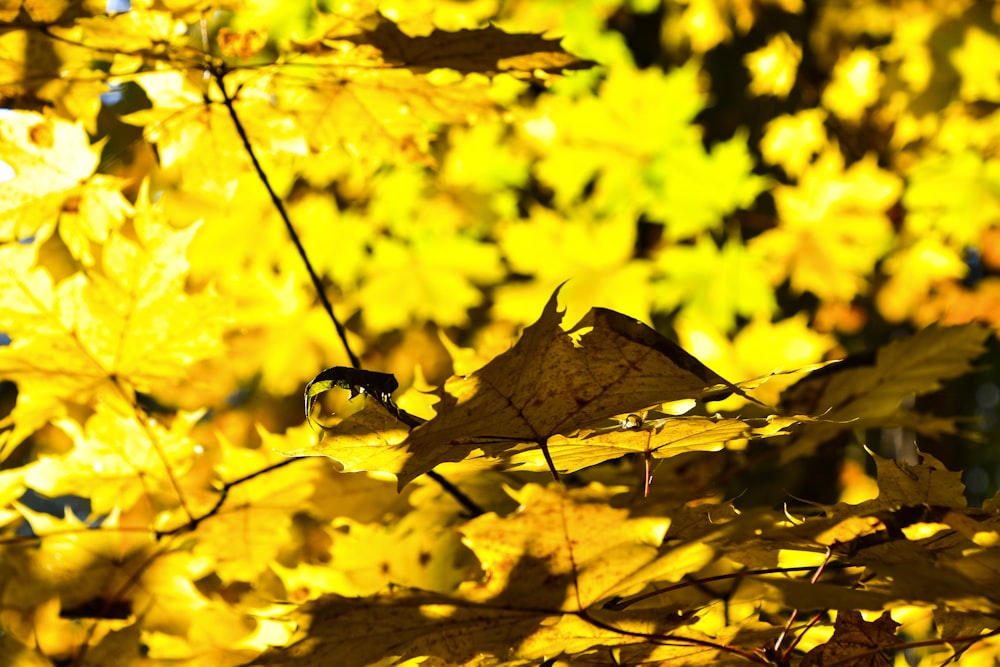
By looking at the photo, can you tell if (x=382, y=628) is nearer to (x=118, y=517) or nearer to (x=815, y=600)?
(x=815, y=600)

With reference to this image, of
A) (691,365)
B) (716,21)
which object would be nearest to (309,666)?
(691,365)

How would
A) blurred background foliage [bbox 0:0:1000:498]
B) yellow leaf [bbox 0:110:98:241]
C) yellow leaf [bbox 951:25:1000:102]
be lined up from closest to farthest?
yellow leaf [bbox 0:110:98:241]
blurred background foliage [bbox 0:0:1000:498]
yellow leaf [bbox 951:25:1000:102]

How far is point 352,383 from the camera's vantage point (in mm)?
486

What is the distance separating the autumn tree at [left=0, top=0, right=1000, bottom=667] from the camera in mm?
483

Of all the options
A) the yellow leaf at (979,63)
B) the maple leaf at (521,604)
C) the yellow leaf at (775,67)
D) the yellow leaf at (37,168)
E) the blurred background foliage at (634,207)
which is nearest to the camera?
the maple leaf at (521,604)

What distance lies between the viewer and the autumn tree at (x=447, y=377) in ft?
1.58

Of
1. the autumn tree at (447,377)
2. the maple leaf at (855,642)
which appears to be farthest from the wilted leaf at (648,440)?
the maple leaf at (855,642)

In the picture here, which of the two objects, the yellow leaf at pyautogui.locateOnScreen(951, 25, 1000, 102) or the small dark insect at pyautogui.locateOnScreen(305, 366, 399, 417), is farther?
the yellow leaf at pyautogui.locateOnScreen(951, 25, 1000, 102)

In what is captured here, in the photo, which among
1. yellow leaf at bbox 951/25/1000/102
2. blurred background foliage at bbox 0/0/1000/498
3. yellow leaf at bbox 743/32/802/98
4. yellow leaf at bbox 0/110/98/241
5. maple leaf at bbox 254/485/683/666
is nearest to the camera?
maple leaf at bbox 254/485/683/666

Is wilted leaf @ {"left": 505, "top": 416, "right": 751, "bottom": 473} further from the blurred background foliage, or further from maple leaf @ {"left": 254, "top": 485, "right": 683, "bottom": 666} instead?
the blurred background foliage

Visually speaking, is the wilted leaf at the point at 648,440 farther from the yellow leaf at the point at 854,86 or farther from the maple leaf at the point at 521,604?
the yellow leaf at the point at 854,86

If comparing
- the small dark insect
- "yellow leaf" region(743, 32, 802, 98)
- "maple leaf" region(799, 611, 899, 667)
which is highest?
the small dark insect

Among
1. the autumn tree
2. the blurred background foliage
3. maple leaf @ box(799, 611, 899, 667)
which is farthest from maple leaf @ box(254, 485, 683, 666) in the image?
the blurred background foliage

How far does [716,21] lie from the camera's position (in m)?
2.34
